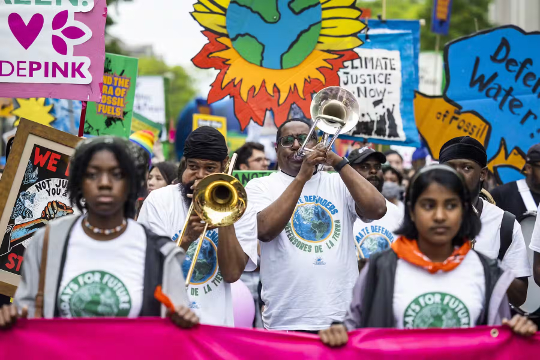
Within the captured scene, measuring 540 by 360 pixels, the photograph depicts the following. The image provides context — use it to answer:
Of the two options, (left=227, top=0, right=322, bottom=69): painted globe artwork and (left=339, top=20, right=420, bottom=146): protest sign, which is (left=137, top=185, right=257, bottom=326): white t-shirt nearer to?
(left=227, top=0, right=322, bottom=69): painted globe artwork

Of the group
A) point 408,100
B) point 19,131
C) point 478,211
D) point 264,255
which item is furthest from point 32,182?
point 408,100

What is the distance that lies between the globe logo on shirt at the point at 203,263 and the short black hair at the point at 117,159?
2.94 ft

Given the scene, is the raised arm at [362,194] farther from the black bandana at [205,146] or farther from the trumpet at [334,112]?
the black bandana at [205,146]

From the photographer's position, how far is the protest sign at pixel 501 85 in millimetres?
7492

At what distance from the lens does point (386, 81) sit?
25.6 ft

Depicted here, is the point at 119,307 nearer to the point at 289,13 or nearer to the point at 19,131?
the point at 19,131

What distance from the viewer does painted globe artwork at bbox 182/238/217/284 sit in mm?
4359

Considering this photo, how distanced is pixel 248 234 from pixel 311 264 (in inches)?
21.3

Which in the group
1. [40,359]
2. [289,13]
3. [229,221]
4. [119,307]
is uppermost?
[289,13]

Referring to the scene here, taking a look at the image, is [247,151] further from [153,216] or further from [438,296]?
[438,296]

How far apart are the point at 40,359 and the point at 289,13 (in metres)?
4.08

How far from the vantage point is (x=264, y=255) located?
4922 millimetres

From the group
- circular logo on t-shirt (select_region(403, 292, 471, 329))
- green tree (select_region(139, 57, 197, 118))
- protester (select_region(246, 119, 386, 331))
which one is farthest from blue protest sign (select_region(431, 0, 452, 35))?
green tree (select_region(139, 57, 197, 118))

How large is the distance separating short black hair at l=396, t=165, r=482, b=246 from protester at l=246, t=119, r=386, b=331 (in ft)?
3.90
